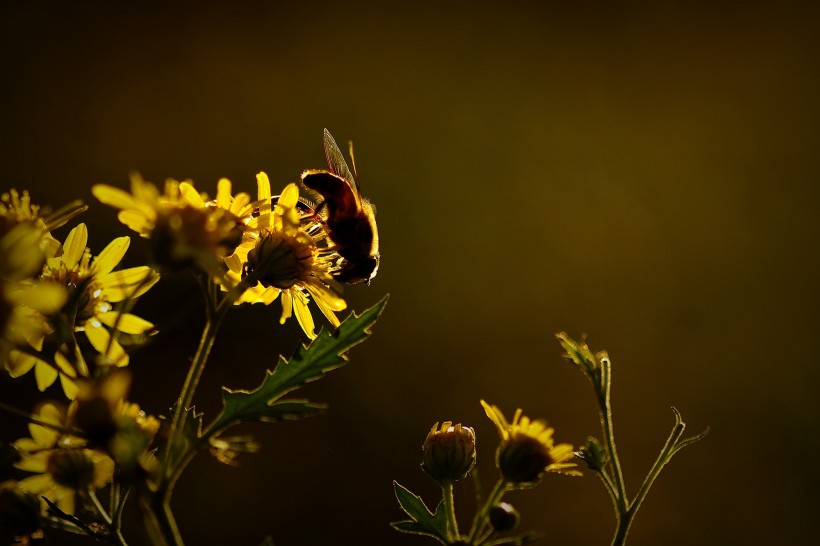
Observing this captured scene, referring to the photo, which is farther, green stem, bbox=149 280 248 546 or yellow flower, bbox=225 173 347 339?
yellow flower, bbox=225 173 347 339

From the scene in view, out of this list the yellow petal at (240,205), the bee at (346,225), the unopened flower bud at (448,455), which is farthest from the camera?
the bee at (346,225)

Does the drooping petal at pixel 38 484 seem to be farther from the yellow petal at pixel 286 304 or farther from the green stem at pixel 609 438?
the green stem at pixel 609 438

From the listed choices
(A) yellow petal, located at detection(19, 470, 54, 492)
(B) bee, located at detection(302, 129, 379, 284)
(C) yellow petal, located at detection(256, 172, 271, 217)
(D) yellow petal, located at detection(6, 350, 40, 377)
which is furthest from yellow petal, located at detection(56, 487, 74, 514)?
(B) bee, located at detection(302, 129, 379, 284)

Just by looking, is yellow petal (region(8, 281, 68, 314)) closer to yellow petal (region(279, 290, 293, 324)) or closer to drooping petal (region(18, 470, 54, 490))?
drooping petal (region(18, 470, 54, 490))

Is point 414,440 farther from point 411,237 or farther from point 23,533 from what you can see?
point 23,533

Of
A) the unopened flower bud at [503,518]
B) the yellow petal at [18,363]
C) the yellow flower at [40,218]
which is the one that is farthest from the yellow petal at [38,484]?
the unopened flower bud at [503,518]

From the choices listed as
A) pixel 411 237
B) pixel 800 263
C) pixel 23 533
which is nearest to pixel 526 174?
pixel 411 237
